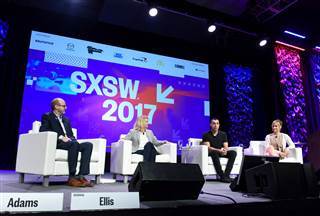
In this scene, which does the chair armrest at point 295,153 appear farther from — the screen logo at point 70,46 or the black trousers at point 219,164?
the screen logo at point 70,46

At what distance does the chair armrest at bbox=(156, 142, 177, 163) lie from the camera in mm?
4016

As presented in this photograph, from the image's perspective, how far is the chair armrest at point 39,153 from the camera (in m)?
2.91

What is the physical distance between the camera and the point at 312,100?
694cm

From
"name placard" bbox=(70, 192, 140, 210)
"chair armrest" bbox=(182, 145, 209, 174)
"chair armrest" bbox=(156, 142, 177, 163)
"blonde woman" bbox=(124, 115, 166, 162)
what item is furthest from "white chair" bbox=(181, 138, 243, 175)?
"name placard" bbox=(70, 192, 140, 210)

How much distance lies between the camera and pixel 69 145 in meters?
3.06

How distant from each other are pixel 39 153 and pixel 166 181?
162 centimetres

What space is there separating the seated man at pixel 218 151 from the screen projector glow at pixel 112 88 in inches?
49.2

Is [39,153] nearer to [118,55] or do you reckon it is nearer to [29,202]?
[29,202]

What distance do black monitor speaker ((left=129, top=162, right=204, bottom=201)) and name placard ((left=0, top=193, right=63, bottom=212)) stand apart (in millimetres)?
601

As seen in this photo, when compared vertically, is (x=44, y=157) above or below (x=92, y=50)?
below

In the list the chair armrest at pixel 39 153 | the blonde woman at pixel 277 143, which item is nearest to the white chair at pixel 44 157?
the chair armrest at pixel 39 153

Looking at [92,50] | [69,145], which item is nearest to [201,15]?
[92,50]

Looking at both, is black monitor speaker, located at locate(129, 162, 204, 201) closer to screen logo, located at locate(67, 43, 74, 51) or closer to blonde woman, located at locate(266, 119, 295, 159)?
blonde woman, located at locate(266, 119, 295, 159)

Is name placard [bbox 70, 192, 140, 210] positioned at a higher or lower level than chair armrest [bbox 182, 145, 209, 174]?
lower
